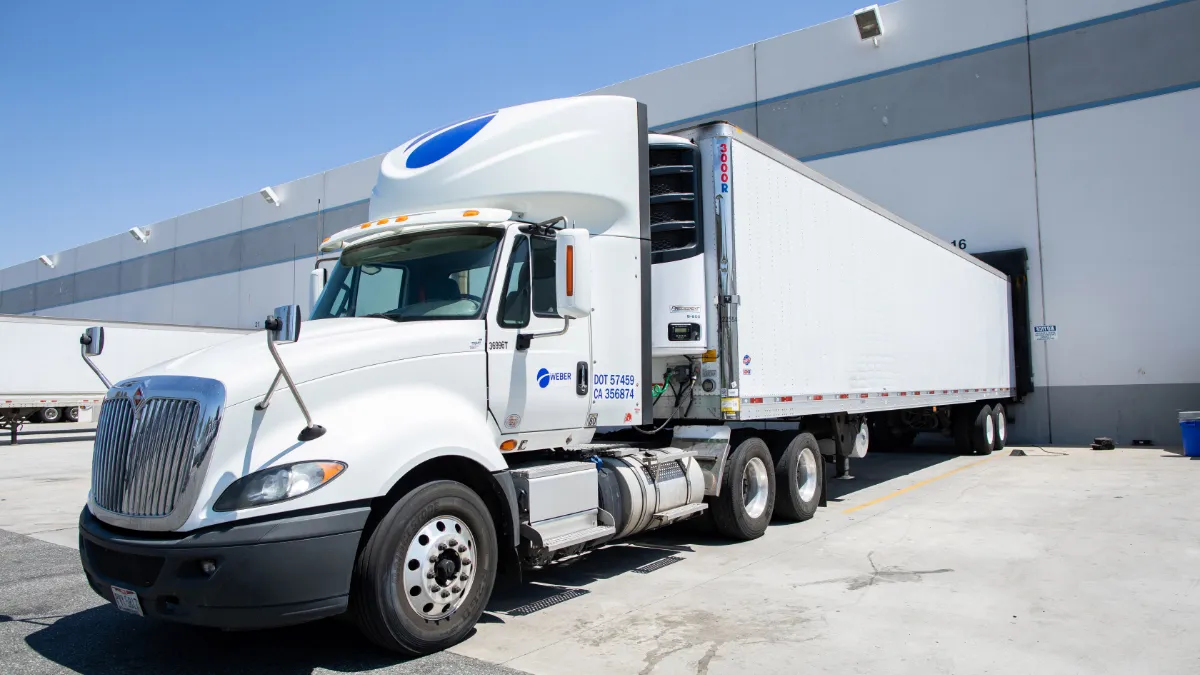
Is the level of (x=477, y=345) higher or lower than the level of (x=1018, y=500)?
higher

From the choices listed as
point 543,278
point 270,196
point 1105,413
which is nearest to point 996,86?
point 1105,413

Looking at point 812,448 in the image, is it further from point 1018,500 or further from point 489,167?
point 489,167

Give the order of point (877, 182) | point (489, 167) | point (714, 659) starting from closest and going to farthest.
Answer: point (714, 659)
point (489, 167)
point (877, 182)

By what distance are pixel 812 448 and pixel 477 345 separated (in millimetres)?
5191

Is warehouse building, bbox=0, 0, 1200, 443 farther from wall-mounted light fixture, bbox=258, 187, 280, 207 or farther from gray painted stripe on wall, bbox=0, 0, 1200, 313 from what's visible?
wall-mounted light fixture, bbox=258, 187, 280, 207

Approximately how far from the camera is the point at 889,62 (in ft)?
66.5

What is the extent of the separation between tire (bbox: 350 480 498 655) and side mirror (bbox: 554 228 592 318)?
144cm

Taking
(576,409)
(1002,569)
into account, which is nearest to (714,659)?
(576,409)

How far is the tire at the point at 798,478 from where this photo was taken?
873 centimetres

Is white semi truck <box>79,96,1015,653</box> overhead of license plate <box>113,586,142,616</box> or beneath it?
overhead

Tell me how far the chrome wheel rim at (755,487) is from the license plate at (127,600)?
5544 millimetres

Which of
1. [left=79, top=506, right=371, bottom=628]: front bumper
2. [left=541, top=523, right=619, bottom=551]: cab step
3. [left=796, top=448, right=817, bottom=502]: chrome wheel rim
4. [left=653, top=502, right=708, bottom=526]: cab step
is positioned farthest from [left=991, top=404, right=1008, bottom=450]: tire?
[left=79, top=506, right=371, bottom=628]: front bumper

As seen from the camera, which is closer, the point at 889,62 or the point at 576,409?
the point at 576,409

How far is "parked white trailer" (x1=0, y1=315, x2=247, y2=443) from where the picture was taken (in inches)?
899
